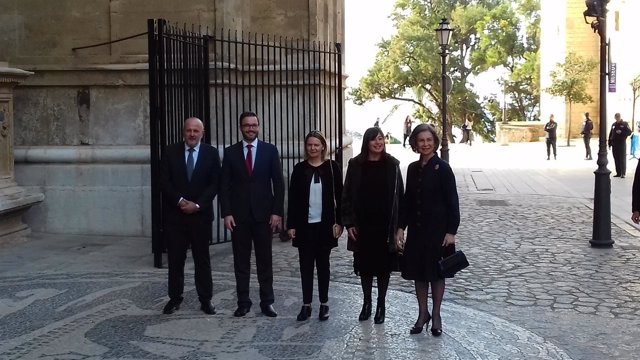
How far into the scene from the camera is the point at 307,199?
673 cm

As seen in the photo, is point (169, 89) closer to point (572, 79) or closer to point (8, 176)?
point (8, 176)

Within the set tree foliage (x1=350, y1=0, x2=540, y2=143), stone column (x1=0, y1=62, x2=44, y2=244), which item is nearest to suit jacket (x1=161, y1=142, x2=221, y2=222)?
stone column (x1=0, y1=62, x2=44, y2=244)

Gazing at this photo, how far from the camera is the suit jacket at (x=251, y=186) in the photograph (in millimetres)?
6977

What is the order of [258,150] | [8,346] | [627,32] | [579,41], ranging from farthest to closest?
1. [579,41]
2. [627,32]
3. [258,150]
4. [8,346]

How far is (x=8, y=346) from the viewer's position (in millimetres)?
6039

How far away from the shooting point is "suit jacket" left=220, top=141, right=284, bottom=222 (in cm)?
698

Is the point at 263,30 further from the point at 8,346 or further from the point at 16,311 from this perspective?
the point at 8,346

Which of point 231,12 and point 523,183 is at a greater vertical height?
point 231,12

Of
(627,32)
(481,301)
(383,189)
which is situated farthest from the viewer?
(627,32)

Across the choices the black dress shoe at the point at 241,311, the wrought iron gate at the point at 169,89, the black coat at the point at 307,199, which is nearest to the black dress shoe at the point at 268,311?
the black dress shoe at the point at 241,311

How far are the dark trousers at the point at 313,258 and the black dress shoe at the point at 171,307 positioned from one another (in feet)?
3.96

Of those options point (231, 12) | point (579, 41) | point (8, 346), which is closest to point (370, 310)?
point (8, 346)

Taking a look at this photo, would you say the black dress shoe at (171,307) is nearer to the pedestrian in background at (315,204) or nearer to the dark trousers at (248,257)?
the dark trousers at (248,257)

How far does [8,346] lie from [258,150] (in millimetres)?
2577
